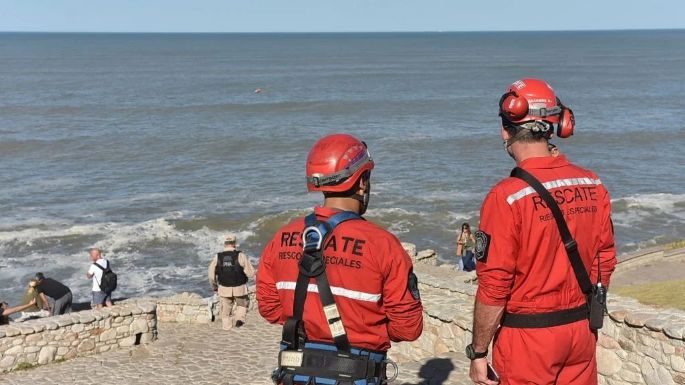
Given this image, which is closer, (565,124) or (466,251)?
(565,124)

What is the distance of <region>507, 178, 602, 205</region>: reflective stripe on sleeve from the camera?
405cm

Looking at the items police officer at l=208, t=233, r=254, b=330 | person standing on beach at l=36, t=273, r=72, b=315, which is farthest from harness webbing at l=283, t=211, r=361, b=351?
person standing on beach at l=36, t=273, r=72, b=315

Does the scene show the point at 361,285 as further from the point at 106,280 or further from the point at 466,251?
the point at 466,251

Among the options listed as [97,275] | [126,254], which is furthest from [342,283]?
[126,254]

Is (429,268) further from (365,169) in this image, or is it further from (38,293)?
(365,169)

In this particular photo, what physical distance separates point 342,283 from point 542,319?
1.04m

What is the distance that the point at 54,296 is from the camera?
15258 mm

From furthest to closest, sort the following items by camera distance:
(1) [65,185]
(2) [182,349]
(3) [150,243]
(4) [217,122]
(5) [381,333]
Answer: (4) [217,122] → (1) [65,185] → (3) [150,243] → (2) [182,349] → (5) [381,333]

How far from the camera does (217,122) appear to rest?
6481 centimetres

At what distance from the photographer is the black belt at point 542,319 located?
4.14m

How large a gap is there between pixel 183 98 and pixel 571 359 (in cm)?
8216

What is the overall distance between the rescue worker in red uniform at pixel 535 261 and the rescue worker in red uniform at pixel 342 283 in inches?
16.4

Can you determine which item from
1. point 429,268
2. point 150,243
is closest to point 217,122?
point 150,243

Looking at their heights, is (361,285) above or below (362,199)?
below
